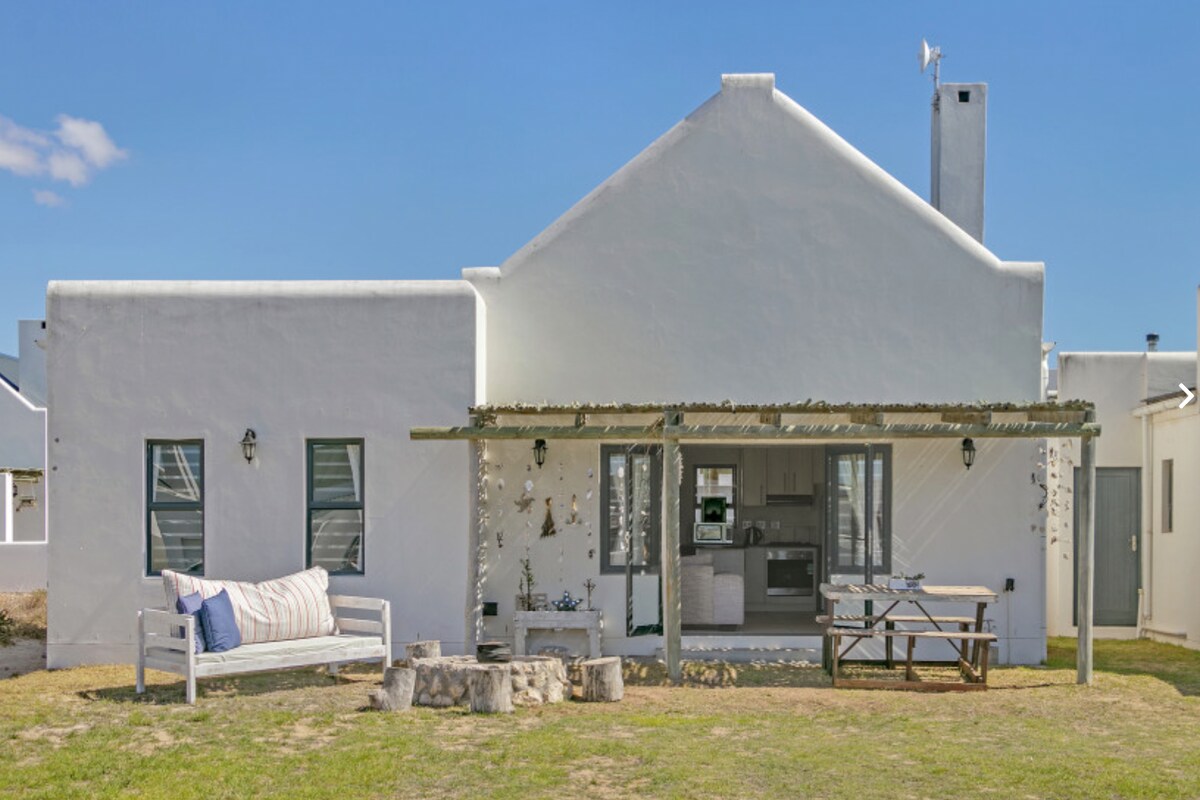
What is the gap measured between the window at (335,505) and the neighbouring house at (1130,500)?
26.0 ft

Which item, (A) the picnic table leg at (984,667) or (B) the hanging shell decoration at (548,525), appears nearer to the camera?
(A) the picnic table leg at (984,667)

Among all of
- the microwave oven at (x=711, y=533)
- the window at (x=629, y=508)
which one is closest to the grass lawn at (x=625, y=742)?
the window at (x=629, y=508)

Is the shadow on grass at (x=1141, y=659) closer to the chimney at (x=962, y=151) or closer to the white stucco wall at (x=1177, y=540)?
the white stucco wall at (x=1177, y=540)

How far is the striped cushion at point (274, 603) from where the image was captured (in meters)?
10.4

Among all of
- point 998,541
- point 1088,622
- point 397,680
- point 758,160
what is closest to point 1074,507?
point 998,541

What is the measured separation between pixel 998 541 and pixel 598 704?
4.79m

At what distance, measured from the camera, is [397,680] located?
30.9 ft

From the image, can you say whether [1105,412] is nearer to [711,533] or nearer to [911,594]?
[711,533]

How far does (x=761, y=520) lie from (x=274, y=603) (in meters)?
7.70

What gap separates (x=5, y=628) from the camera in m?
14.5

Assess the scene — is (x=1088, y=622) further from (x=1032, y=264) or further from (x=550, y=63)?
(x=550, y=63)

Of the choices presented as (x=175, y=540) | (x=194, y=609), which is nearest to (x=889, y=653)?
(x=194, y=609)

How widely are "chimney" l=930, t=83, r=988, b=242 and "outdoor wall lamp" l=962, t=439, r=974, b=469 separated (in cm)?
305

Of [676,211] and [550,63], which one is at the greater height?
[550,63]
